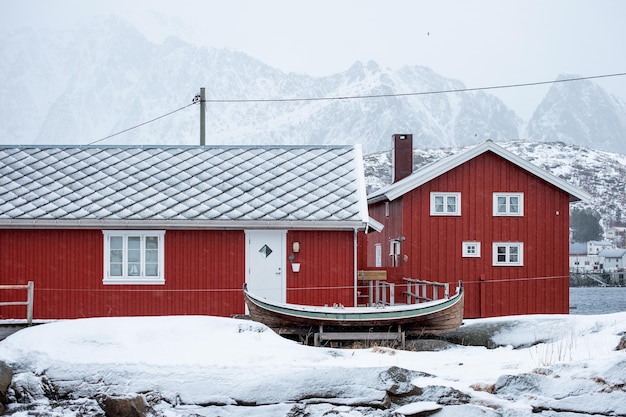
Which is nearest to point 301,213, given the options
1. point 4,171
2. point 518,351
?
point 518,351

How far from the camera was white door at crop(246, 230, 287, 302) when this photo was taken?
2083 cm

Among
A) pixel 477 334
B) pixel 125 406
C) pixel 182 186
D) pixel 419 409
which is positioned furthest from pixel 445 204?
pixel 125 406

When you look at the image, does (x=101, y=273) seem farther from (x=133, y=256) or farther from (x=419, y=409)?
(x=419, y=409)

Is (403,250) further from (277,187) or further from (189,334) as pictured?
(189,334)

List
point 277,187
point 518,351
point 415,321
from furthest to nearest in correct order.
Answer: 1. point 277,187
2. point 415,321
3. point 518,351

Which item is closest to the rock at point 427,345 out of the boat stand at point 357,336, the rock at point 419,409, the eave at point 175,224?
the boat stand at point 357,336

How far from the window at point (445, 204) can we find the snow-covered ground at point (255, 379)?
508 inches

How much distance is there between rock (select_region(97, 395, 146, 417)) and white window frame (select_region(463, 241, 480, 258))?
16108 millimetres

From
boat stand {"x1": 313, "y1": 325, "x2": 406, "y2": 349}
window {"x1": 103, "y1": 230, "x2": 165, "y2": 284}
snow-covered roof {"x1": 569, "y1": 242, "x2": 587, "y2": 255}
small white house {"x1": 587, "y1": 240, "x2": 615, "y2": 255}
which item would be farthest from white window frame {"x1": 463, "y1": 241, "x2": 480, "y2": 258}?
small white house {"x1": 587, "y1": 240, "x2": 615, "y2": 255}

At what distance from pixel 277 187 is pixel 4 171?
7.41m

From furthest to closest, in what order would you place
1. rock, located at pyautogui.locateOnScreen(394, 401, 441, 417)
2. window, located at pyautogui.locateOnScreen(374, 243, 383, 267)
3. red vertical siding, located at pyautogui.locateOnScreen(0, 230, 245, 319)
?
1. window, located at pyautogui.locateOnScreen(374, 243, 383, 267)
2. red vertical siding, located at pyautogui.locateOnScreen(0, 230, 245, 319)
3. rock, located at pyautogui.locateOnScreen(394, 401, 441, 417)

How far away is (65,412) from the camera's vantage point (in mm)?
11836

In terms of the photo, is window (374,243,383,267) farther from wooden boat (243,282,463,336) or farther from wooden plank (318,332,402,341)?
wooden plank (318,332,402,341)

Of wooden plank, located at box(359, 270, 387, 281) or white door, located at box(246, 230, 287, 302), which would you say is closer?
white door, located at box(246, 230, 287, 302)
